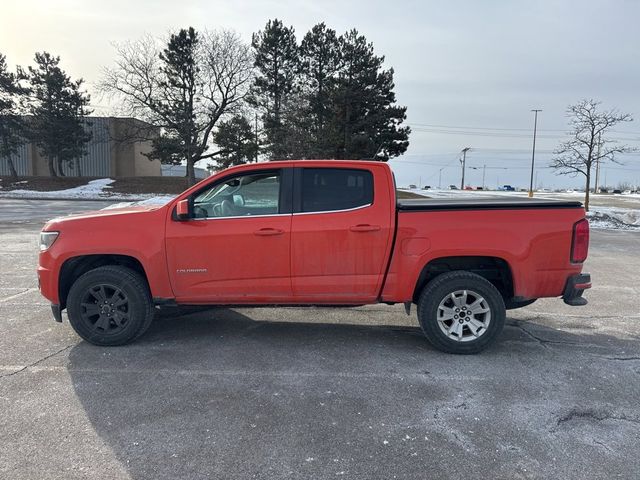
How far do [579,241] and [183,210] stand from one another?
12.5 feet

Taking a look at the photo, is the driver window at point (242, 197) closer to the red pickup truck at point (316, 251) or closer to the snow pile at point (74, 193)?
the red pickup truck at point (316, 251)

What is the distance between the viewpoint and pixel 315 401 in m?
3.71

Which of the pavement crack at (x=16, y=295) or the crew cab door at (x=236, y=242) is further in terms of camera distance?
the pavement crack at (x=16, y=295)

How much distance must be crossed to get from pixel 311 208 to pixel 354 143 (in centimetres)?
3292

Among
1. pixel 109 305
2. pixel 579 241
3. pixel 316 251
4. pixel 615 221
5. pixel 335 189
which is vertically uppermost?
pixel 335 189

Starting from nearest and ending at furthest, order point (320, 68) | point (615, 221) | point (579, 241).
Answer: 1. point (579, 241)
2. point (615, 221)
3. point (320, 68)

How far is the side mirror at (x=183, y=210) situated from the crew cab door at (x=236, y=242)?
0.06 metres

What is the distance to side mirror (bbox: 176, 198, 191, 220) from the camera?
4641 mm

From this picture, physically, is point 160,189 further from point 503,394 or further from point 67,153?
point 503,394

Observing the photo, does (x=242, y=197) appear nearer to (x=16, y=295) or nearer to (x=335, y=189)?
(x=335, y=189)

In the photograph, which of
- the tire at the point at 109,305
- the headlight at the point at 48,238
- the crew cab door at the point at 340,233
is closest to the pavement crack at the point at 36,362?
the tire at the point at 109,305

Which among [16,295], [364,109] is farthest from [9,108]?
[16,295]

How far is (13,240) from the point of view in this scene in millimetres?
12672

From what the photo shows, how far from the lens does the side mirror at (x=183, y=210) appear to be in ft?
15.2
